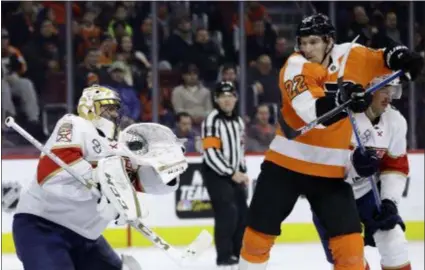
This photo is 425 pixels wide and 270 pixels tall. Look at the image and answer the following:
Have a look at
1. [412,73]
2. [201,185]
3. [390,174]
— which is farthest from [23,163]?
[412,73]

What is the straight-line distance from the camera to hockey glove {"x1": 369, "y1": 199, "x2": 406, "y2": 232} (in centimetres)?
379

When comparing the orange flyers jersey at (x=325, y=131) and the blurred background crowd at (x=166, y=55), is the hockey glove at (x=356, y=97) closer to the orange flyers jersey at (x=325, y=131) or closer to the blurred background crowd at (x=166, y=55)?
the orange flyers jersey at (x=325, y=131)

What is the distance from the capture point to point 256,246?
3.51 m

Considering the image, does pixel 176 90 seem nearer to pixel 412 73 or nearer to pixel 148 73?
pixel 148 73

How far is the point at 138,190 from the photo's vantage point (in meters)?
3.29

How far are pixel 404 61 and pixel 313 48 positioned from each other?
29 centimetres

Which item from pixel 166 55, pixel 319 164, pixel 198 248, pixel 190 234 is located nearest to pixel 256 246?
pixel 198 248

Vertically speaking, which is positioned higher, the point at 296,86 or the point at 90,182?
the point at 296,86

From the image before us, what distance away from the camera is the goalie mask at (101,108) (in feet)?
10.9

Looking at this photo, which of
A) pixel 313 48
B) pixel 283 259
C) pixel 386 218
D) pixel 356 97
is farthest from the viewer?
pixel 283 259

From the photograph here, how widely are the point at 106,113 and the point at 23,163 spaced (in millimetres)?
3498

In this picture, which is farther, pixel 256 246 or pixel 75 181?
pixel 256 246

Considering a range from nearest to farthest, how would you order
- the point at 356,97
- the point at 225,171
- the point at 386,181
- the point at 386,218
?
the point at 356,97, the point at 386,218, the point at 386,181, the point at 225,171

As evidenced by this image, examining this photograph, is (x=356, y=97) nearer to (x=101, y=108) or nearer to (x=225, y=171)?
(x=101, y=108)
